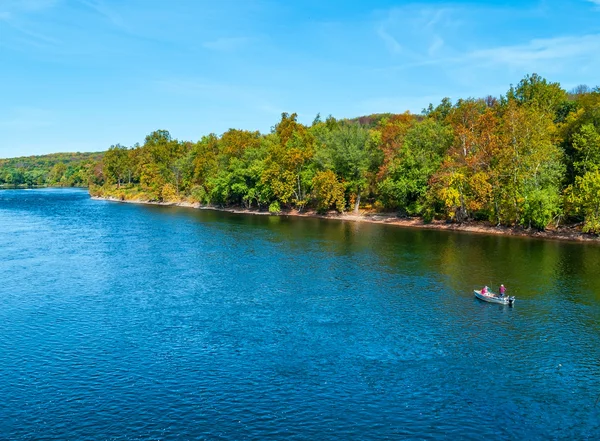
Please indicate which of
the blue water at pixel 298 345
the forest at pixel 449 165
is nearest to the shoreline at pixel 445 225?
the forest at pixel 449 165

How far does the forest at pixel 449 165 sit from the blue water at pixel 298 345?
1983cm

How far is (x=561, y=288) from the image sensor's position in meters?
61.1

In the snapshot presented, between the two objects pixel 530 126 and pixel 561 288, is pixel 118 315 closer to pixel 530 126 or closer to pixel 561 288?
pixel 561 288

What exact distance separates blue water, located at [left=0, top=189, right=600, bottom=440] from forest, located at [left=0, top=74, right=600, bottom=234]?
19834 millimetres

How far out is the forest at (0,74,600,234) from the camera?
98.3 metres

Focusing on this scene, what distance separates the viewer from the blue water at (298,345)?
31.5 metres

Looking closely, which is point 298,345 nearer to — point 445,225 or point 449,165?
point 449,165

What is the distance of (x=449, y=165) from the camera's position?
361ft

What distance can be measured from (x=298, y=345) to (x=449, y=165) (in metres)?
79.0

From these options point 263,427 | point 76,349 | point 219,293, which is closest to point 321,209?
point 219,293

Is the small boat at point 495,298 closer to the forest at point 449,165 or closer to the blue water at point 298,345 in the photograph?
the blue water at point 298,345

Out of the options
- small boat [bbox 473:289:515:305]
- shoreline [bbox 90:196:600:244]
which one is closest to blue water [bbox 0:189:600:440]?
small boat [bbox 473:289:515:305]

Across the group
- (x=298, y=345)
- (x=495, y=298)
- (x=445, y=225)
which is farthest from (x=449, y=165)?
(x=298, y=345)

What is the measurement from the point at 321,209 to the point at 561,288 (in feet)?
290
